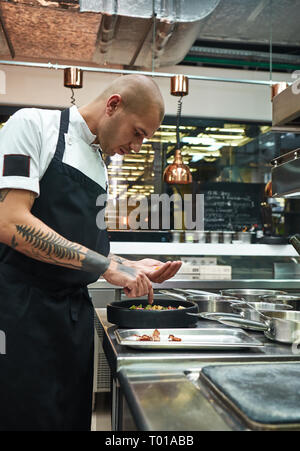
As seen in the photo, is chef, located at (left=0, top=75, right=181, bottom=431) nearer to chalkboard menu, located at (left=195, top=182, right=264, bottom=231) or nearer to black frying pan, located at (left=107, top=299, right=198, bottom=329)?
black frying pan, located at (left=107, top=299, right=198, bottom=329)

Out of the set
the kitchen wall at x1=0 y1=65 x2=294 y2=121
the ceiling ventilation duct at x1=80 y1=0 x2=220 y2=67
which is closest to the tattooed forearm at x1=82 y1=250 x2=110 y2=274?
the ceiling ventilation duct at x1=80 y1=0 x2=220 y2=67

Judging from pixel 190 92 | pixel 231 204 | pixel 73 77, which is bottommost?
pixel 231 204

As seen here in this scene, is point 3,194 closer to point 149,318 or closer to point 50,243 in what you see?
point 50,243

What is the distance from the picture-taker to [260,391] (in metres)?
0.85

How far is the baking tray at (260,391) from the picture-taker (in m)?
0.72

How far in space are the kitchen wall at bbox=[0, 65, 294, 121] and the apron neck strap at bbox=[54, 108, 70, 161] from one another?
3510 mm

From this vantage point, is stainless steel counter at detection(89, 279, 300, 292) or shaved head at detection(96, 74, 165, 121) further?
stainless steel counter at detection(89, 279, 300, 292)

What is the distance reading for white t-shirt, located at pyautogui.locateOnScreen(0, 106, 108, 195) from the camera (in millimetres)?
1307

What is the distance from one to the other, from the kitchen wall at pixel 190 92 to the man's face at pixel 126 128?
3524 mm

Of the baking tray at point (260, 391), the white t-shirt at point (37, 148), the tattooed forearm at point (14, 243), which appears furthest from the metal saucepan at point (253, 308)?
the tattooed forearm at point (14, 243)

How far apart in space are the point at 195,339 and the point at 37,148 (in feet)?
2.64

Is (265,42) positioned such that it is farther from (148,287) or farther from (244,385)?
(244,385)

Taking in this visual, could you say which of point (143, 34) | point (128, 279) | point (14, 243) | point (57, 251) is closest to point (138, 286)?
point (128, 279)

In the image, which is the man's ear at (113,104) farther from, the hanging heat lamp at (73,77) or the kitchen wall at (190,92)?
the kitchen wall at (190,92)
